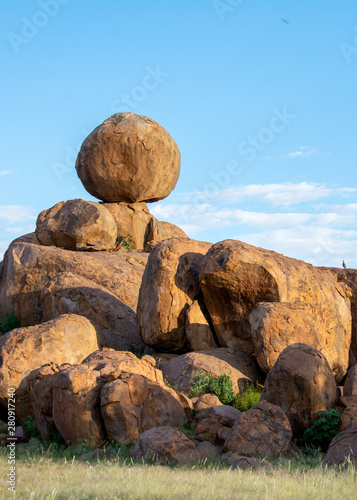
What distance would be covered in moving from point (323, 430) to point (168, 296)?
4.99m

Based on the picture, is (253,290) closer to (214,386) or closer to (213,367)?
(213,367)

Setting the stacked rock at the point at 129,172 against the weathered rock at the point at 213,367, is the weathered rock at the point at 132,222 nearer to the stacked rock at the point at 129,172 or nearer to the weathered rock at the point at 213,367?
the stacked rock at the point at 129,172

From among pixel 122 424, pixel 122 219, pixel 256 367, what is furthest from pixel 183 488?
pixel 122 219

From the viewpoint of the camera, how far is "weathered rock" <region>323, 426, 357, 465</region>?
777cm

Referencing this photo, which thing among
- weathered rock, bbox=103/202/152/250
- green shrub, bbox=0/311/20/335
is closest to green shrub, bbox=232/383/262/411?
green shrub, bbox=0/311/20/335

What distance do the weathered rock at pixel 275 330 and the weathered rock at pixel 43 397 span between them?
12.1 feet

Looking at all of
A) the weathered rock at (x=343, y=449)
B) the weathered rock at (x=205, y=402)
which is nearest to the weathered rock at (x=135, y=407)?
the weathered rock at (x=205, y=402)

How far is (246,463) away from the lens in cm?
773

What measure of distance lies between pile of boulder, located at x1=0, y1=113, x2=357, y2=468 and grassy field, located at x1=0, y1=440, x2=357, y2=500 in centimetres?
68

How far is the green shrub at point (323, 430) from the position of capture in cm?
930

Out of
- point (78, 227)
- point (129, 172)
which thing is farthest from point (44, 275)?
point (129, 172)

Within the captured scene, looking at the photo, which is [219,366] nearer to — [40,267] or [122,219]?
[40,267]

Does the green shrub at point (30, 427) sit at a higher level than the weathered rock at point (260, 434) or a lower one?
lower

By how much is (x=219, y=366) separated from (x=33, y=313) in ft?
25.0
